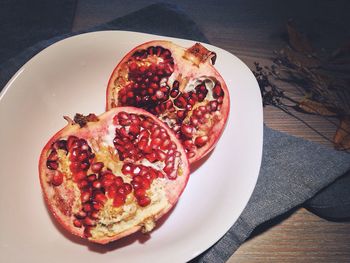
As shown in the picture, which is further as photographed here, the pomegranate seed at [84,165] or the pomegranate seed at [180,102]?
the pomegranate seed at [180,102]

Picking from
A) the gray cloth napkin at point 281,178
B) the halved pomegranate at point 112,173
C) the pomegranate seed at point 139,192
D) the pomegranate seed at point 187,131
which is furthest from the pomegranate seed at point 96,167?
the gray cloth napkin at point 281,178

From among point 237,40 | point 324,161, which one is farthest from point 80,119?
point 237,40

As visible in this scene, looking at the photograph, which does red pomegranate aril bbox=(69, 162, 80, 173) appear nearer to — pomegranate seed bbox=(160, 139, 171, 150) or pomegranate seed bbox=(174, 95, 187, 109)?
pomegranate seed bbox=(160, 139, 171, 150)

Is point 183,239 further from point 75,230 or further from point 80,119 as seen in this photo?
point 80,119

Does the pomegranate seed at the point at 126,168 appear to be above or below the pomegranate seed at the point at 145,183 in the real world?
above

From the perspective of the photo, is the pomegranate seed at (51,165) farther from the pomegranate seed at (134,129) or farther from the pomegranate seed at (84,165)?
the pomegranate seed at (134,129)

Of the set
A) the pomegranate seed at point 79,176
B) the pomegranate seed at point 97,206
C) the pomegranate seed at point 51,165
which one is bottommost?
the pomegranate seed at point 97,206
